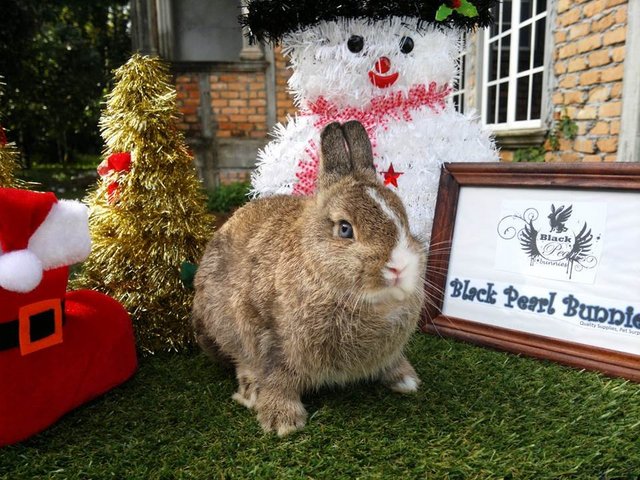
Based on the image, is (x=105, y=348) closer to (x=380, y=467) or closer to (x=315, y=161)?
(x=380, y=467)

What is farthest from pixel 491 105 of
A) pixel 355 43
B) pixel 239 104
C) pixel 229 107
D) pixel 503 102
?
pixel 355 43

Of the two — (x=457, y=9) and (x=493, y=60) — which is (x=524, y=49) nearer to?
(x=493, y=60)

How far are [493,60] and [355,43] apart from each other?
4.19 metres

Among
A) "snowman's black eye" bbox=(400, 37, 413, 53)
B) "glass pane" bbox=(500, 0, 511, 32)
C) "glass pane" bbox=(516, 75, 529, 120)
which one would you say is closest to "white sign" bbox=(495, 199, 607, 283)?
"snowman's black eye" bbox=(400, 37, 413, 53)

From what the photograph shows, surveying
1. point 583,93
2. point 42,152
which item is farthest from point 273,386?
point 42,152

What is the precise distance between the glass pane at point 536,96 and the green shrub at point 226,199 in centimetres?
336

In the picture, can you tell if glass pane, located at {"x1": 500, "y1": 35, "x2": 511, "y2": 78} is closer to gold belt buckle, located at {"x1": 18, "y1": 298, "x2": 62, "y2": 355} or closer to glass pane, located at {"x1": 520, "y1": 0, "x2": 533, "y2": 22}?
glass pane, located at {"x1": 520, "y1": 0, "x2": 533, "y2": 22}

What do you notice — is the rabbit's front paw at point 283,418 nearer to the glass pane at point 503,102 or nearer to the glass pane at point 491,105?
the glass pane at point 503,102

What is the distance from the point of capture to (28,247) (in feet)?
4.31

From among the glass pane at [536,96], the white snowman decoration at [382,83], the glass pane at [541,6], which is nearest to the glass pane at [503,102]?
the glass pane at [536,96]

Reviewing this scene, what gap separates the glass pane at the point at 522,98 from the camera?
5117mm

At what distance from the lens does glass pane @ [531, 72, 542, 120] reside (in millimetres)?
4855

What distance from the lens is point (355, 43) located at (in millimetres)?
2232

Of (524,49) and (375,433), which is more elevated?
(524,49)
